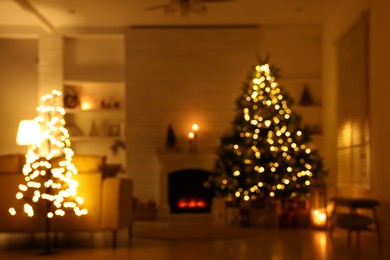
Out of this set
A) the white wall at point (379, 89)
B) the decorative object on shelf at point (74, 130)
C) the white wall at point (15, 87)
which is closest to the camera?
the white wall at point (379, 89)

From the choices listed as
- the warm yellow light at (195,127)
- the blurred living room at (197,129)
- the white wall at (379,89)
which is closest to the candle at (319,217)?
the blurred living room at (197,129)

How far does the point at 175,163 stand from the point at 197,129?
708 millimetres

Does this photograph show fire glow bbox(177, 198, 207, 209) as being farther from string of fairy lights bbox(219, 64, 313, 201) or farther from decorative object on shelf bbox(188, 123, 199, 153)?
string of fairy lights bbox(219, 64, 313, 201)

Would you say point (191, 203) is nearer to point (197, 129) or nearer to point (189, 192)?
point (189, 192)

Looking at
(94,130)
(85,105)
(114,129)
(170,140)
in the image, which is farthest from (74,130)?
(170,140)

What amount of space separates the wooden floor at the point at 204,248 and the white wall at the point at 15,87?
14.6ft

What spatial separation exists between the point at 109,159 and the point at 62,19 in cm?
264

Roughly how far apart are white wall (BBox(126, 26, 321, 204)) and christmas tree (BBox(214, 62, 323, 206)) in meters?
1.86

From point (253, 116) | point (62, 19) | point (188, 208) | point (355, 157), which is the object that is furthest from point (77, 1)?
point (355, 157)

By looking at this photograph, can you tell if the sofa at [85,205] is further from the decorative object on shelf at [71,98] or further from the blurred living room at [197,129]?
the decorative object on shelf at [71,98]

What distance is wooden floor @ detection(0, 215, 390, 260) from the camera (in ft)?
16.5

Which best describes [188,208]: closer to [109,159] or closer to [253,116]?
[109,159]

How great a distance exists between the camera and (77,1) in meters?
8.92

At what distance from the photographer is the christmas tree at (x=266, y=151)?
323 inches
